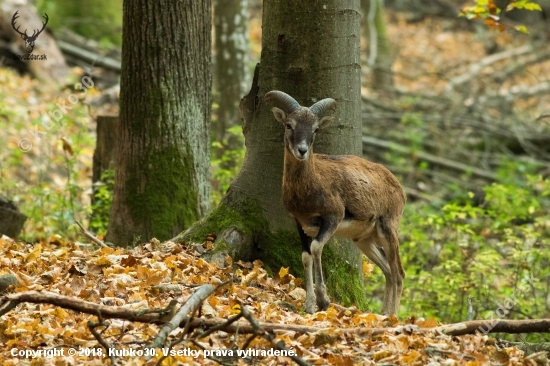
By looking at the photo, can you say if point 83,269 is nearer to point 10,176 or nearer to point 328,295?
point 328,295

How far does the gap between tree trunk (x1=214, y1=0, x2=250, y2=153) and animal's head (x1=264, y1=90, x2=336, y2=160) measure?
288 inches

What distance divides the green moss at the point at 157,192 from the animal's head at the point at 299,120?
202 centimetres

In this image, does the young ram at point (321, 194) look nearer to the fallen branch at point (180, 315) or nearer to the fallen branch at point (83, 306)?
the fallen branch at point (180, 315)

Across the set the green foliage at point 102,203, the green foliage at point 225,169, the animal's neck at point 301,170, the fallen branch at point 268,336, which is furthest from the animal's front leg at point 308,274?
the green foliage at point 102,203

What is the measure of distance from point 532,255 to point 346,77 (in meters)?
4.15

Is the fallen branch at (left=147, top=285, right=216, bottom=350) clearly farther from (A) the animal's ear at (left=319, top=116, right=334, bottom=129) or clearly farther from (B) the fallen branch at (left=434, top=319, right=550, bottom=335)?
(A) the animal's ear at (left=319, top=116, right=334, bottom=129)

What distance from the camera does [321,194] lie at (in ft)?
23.2

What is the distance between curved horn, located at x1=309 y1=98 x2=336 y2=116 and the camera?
23.2 feet

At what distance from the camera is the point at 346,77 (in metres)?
7.90

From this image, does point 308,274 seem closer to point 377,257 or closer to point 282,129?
point 377,257

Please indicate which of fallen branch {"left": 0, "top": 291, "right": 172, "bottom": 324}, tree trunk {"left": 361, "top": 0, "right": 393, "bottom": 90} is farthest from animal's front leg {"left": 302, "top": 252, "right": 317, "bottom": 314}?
tree trunk {"left": 361, "top": 0, "right": 393, "bottom": 90}

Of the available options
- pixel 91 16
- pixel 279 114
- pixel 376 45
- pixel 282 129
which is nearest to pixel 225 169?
pixel 282 129

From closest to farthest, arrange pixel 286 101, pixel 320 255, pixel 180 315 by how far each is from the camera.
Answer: pixel 180 315 → pixel 320 255 → pixel 286 101

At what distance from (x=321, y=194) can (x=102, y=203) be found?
15.2ft
